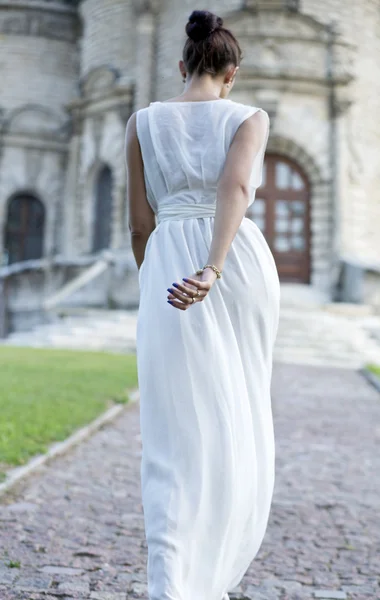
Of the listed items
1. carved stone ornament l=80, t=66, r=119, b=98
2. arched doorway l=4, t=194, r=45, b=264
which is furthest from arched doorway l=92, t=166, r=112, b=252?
arched doorway l=4, t=194, r=45, b=264

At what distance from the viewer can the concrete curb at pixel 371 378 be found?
850 cm

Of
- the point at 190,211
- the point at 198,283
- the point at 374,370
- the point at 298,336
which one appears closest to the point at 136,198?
the point at 190,211

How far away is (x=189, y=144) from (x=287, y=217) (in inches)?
586

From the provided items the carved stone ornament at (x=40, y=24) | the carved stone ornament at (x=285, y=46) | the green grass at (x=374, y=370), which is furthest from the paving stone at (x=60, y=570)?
the carved stone ornament at (x=40, y=24)

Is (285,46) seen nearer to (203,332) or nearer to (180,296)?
(203,332)

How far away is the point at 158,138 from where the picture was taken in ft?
7.48

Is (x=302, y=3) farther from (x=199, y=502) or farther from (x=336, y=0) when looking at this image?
(x=199, y=502)

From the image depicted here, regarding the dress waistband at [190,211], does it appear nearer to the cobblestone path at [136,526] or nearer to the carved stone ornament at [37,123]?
the cobblestone path at [136,526]

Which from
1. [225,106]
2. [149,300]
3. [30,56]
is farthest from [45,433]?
[30,56]

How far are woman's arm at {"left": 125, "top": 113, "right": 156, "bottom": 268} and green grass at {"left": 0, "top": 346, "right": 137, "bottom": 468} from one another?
212cm

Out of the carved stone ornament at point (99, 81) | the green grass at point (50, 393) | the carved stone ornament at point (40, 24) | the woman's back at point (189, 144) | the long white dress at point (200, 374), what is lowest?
the green grass at point (50, 393)

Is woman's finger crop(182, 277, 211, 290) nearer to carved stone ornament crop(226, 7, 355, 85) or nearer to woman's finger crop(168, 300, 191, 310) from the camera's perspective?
woman's finger crop(168, 300, 191, 310)

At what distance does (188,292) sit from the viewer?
6.40ft

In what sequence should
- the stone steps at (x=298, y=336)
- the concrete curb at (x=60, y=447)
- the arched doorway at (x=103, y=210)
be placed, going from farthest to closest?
the arched doorway at (x=103, y=210), the stone steps at (x=298, y=336), the concrete curb at (x=60, y=447)
